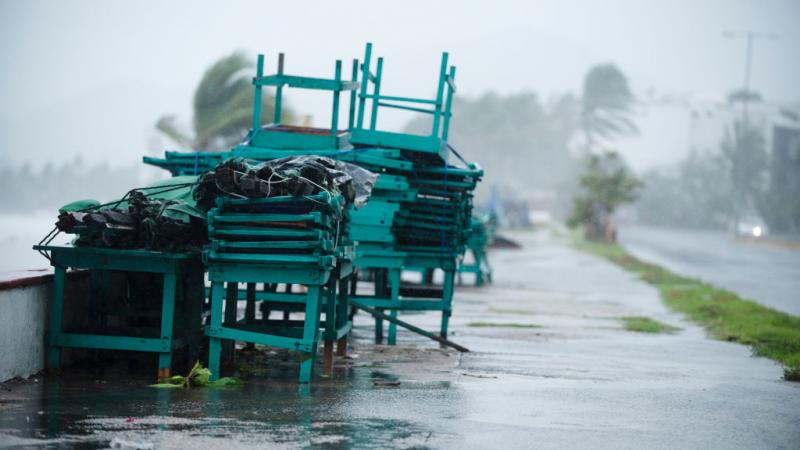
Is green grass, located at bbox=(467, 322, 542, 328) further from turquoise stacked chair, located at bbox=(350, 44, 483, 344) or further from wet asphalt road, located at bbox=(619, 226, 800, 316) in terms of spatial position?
wet asphalt road, located at bbox=(619, 226, 800, 316)

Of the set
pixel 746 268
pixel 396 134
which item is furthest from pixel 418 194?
pixel 746 268

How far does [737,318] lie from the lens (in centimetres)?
1786

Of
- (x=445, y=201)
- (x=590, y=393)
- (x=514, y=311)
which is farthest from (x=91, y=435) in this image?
(x=514, y=311)

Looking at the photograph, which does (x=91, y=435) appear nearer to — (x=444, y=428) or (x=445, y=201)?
(x=444, y=428)

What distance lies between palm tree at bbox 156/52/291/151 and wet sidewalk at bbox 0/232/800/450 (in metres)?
18.3

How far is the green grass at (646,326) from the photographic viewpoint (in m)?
16.4

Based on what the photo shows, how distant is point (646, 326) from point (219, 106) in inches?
752

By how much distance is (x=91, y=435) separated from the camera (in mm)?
7109

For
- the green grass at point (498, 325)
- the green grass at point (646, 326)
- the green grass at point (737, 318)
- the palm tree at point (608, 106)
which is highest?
the palm tree at point (608, 106)

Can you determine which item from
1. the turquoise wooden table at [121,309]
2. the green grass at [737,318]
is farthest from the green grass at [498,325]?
the turquoise wooden table at [121,309]

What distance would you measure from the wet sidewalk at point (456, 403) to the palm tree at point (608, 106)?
134 metres

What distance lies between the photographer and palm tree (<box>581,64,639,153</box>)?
145 meters

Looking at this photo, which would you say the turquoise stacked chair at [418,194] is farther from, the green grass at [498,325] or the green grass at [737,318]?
the green grass at [737,318]

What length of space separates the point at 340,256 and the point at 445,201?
3.23 m
